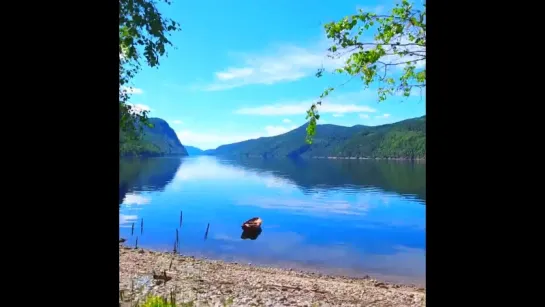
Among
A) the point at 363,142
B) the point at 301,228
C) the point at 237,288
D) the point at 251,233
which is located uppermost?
the point at 363,142

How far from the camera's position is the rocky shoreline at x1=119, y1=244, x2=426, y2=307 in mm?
8961

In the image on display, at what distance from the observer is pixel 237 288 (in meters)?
10.9

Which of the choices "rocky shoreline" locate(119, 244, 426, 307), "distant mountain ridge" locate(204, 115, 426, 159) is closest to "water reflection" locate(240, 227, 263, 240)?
"rocky shoreline" locate(119, 244, 426, 307)

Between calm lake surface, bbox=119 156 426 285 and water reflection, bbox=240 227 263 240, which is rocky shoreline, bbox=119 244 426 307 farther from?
water reflection, bbox=240 227 263 240

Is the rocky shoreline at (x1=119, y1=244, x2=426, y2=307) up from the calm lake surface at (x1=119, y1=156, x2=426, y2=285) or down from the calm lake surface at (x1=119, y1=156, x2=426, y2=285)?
up

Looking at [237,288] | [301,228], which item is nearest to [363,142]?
[301,228]

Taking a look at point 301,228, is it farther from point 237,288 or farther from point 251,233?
point 237,288

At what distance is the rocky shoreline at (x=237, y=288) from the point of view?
8961mm

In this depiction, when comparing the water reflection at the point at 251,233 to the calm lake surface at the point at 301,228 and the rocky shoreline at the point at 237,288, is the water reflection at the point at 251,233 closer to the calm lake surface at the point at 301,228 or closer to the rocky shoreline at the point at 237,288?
the calm lake surface at the point at 301,228

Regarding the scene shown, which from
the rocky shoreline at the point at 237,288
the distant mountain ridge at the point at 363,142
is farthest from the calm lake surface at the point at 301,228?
the distant mountain ridge at the point at 363,142
